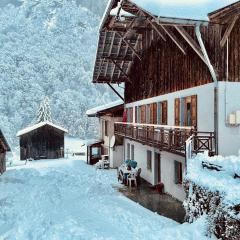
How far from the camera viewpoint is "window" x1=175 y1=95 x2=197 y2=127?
56.6ft

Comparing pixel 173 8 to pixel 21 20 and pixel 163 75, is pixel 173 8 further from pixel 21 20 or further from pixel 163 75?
pixel 21 20

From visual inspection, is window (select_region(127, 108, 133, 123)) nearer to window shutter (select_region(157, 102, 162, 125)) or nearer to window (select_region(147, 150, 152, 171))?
window (select_region(147, 150, 152, 171))

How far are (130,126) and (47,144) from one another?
22514 millimetres

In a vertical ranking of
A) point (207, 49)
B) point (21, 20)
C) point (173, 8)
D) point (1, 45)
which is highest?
point (21, 20)

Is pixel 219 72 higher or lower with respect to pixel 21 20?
lower

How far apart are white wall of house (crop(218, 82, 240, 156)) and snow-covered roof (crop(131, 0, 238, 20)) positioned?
3.12 m

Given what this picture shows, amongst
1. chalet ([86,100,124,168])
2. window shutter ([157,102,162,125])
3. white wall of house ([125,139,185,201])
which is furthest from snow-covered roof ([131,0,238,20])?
chalet ([86,100,124,168])

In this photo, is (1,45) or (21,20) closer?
(1,45)

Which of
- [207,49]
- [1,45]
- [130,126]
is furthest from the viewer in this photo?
[1,45]

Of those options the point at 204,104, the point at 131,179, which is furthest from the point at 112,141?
the point at 204,104

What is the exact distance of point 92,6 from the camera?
535ft

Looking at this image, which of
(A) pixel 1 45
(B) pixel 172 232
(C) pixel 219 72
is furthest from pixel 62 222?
(A) pixel 1 45

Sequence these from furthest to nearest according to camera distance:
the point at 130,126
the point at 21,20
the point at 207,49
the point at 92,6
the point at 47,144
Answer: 1. the point at 92,6
2. the point at 21,20
3. the point at 47,144
4. the point at 130,126
5. the point at 207,49

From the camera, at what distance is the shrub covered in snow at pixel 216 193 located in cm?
971
